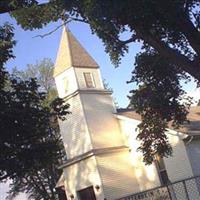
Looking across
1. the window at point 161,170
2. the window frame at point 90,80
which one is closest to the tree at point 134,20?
the window at point 161,170

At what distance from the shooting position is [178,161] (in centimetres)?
2961

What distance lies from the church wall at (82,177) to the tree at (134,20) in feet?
46.0

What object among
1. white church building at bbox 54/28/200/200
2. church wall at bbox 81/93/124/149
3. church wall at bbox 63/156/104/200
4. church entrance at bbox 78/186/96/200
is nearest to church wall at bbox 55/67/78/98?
white church building at bbox 54/28/200/200

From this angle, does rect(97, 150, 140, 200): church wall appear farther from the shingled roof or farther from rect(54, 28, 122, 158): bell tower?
the shingled roof

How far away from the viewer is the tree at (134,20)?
46.9ft

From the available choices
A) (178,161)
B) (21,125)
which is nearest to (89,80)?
(178,161)

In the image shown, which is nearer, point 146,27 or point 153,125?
point 146,27

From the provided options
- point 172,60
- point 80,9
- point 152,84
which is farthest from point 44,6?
point 152,84

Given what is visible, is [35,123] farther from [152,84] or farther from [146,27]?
[146,27]

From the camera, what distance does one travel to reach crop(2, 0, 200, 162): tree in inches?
563

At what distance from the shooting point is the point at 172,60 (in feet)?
51.8

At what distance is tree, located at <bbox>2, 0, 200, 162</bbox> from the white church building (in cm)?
1267

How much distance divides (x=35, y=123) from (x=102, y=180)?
12.0m

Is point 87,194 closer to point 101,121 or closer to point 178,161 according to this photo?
point 101,121
